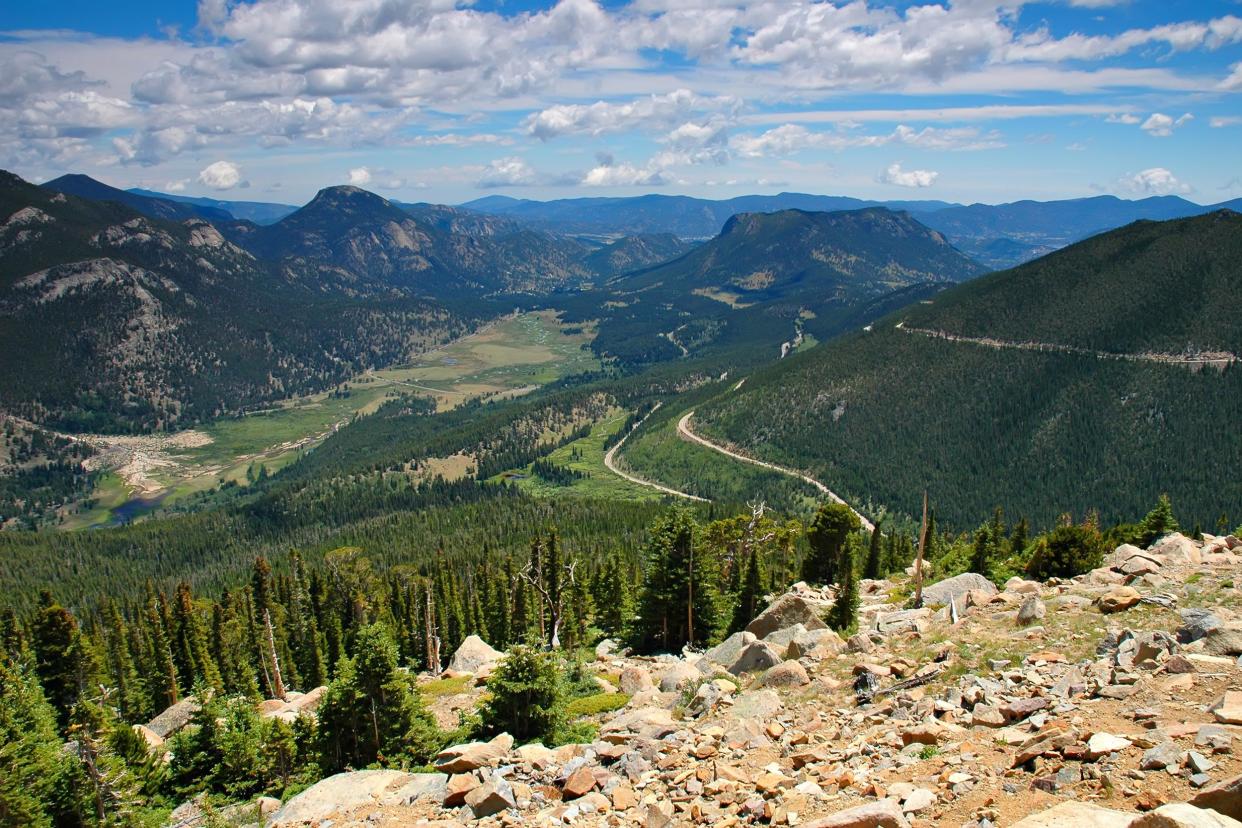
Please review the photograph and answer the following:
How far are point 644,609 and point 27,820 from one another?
41225mm

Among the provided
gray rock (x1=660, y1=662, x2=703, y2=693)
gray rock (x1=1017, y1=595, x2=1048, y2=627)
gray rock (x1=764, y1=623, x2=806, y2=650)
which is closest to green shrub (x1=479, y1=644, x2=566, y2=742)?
gray rock (x1=660, y1=662, x2=703, y2=693)

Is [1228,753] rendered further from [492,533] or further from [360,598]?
[492,533]

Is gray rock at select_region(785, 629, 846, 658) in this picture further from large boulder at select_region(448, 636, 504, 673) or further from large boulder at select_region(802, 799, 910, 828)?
large boulder at select_region(448, 636, 504, 673)

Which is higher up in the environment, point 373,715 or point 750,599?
point 373,715

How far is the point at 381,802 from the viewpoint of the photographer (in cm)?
2789

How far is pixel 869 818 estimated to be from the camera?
16.7 metres

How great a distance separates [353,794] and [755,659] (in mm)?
20952

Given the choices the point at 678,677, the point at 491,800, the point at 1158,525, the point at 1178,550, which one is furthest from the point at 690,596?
the point at 1158,525

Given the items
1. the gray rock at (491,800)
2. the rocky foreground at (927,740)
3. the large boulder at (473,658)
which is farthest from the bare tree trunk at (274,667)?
the gray rock at (491,800)

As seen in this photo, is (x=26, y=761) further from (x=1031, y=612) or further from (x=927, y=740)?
(x=1031, y=612)

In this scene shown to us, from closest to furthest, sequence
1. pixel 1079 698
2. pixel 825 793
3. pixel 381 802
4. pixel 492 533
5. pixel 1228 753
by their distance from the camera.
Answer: pixel 1228 753
pixel 825 793
pixel 1079 698
pixel 381 802
pixel 492 533

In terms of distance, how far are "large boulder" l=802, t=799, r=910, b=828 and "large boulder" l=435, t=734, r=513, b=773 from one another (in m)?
15.7

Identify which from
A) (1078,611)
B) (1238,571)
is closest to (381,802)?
(1078,611)

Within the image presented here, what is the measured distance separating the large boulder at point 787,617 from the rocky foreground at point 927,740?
7996mm
